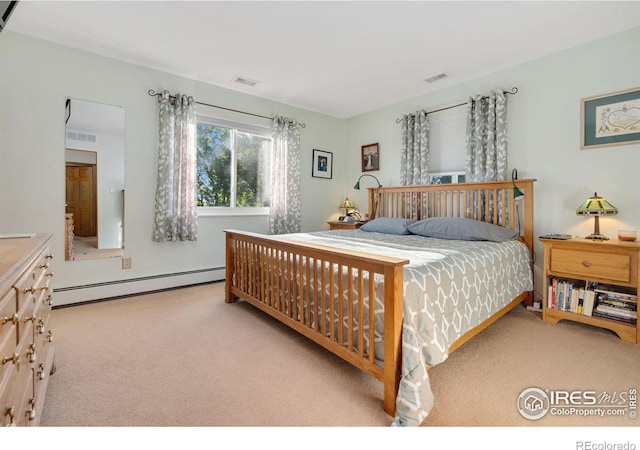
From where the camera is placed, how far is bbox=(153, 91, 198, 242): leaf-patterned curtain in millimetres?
3154

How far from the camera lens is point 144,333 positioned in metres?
2.21

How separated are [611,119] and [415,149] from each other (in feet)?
5.67

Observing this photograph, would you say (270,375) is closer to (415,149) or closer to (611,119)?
(415,149)

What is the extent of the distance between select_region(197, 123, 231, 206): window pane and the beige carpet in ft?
5.34

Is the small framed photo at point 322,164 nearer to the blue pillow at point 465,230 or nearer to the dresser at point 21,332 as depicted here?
the blue pillow at point 465,230

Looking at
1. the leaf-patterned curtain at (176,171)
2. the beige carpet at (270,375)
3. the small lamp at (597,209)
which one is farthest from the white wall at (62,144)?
the small lamp at (597,209)

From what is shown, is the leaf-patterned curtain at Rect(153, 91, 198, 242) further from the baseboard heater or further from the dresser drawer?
the dresser drawer

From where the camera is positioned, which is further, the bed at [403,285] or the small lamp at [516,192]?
the small lamp at [516,192]

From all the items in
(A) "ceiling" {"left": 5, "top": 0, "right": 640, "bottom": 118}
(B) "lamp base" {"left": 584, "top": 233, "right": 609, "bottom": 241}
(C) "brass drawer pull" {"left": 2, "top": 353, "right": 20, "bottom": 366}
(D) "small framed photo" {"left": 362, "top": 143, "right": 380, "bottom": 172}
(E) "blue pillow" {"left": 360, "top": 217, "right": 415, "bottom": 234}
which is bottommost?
(C) "brass drawer pull" {"left": 2, "top": 353, "right": 20, "bottom": 366}

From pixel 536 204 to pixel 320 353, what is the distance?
2.51 m

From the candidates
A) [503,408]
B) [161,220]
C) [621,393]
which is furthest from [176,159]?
[621,393]

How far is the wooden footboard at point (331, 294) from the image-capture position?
137 centimetres

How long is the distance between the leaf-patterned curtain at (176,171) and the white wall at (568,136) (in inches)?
123

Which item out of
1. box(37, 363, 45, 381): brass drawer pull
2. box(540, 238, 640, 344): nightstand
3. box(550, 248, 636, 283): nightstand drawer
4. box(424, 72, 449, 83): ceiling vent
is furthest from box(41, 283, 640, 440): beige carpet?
box(424, 72, 449, 83): ceiling vent
